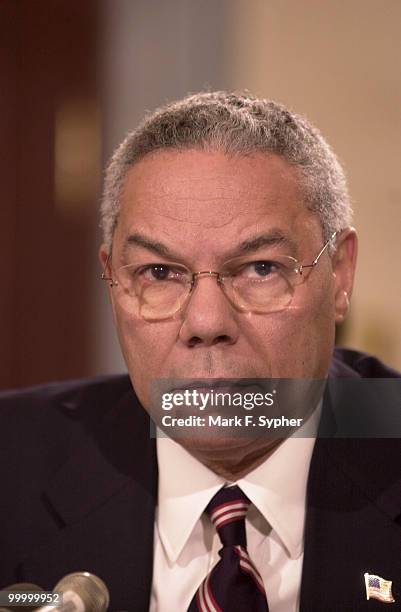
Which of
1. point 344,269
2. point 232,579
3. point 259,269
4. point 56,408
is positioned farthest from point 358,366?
point 56,408

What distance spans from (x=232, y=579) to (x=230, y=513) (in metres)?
0.09

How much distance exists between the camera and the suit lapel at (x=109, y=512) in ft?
3.34

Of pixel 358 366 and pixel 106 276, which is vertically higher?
pixel 106 276

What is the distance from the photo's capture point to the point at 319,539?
98cm

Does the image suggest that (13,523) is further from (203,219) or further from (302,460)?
(203,219)

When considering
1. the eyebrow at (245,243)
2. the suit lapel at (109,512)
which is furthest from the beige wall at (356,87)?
the suit lapel at (109,512)

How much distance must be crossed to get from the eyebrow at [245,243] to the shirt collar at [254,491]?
22cm

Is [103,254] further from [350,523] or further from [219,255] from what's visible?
[350,523]

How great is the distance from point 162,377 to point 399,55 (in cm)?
49

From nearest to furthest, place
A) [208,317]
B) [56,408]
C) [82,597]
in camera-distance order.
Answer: [82,597], [208,317], [56,408]

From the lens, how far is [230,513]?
1.00 meters

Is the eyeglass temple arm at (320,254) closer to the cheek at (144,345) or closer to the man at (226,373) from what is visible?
the man at (226,373)

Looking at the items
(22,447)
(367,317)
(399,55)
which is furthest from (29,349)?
(399,55)

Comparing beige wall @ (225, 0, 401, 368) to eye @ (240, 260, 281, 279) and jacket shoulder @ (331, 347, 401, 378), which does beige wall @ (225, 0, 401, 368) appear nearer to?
jacket shoulder @ (331, 347, 401, 378)
